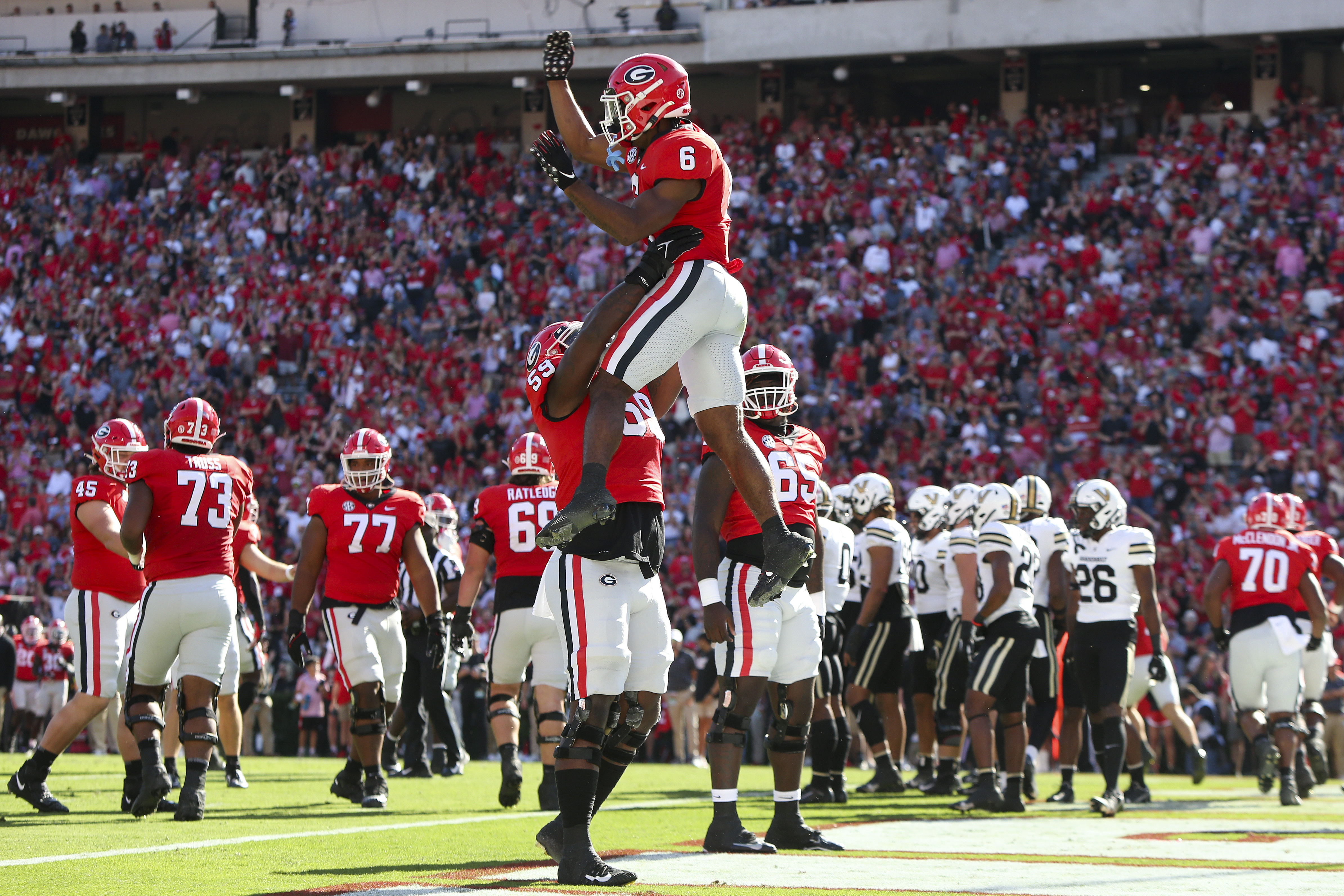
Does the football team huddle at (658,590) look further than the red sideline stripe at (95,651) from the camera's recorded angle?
No

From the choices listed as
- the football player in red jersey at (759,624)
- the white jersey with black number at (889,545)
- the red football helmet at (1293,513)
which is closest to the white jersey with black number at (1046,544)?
the white jersey with black number at (889,545)

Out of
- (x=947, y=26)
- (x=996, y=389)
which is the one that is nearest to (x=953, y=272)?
(x=996, y=389)

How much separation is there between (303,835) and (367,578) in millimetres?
2009

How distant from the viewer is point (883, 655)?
39.4 ft

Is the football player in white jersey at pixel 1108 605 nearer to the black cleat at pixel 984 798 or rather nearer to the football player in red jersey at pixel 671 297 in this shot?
the black cleat at pixel 984 798

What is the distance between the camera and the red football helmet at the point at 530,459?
9.96 meters

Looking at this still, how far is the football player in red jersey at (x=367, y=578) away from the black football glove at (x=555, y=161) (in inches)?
149

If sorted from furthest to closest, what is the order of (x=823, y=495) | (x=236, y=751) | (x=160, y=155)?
(x=160, y=155) → (x=236, y=751) → (x=823, y=495)

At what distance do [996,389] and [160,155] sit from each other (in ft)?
65.3

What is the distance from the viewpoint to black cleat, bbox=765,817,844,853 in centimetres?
724

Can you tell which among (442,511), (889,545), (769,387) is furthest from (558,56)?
(442,511)

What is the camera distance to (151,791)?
8.36 metres

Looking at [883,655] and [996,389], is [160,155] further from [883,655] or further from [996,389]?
[883,655]

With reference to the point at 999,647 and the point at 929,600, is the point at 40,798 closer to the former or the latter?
the point at 999,647
